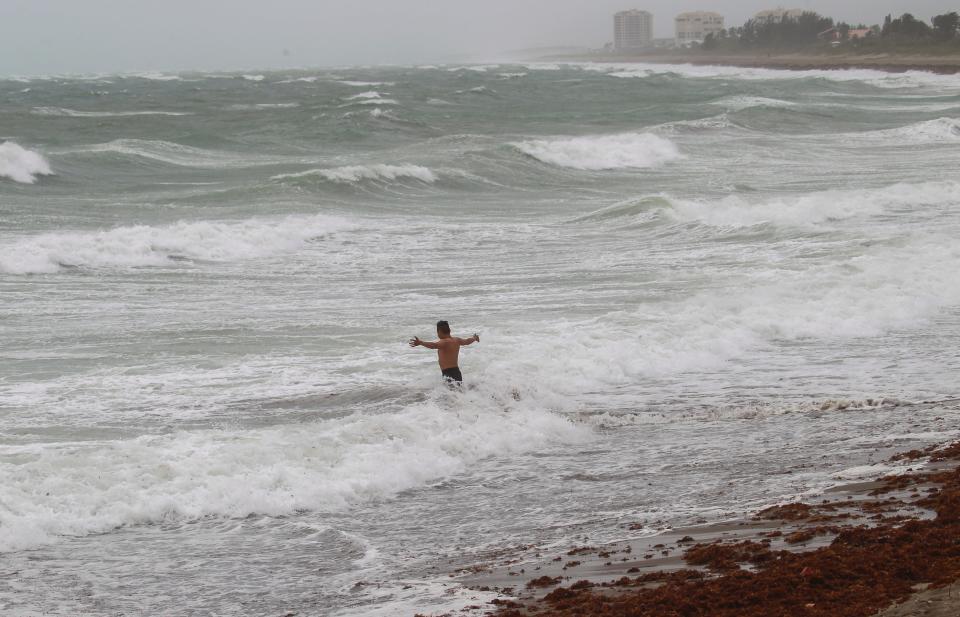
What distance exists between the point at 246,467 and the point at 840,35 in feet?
538

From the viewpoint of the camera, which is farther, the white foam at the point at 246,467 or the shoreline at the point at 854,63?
the shoreline at the point at 854,63

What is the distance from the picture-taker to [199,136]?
136 feet

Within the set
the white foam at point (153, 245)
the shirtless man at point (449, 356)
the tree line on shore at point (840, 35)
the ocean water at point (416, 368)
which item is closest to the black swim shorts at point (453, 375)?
the shirtless man at point (449, 356)

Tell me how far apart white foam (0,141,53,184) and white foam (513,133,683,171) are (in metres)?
13.4

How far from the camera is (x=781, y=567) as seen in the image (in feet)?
20.8

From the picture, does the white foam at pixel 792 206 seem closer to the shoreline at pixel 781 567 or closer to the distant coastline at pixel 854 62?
the shoreline at pixel 781 567

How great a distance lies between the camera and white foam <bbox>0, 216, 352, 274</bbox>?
18328mm

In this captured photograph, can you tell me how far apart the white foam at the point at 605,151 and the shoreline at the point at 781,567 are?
27552 millimetres

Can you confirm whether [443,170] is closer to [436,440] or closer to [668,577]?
[436,440]

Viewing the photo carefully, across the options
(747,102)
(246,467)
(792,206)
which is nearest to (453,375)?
(246,467)

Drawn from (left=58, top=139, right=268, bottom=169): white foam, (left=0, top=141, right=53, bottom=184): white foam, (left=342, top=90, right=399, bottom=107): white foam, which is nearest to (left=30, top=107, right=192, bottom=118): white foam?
(left=342, top=90, right=399, bottom=107): white foam

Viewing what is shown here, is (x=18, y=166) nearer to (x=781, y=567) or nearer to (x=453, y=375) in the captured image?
(x=453, y=375)

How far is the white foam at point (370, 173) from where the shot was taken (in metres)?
28.6

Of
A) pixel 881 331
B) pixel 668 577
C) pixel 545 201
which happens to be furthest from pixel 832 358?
pixel 545 201
